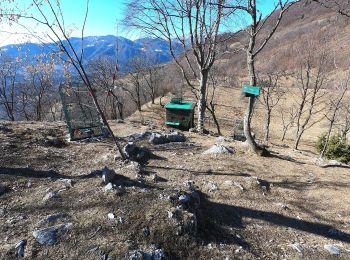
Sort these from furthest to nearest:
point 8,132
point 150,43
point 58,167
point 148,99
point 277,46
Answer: point 277,46, point 148,99, point 150,43, point 8,132, point 58,167

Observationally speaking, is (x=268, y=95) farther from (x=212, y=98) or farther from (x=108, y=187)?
(x=108, y=187)

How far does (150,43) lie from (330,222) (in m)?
9.79

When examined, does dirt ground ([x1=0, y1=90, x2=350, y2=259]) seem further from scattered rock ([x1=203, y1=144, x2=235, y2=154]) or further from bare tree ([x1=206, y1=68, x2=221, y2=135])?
bare tree ([x1=206, y1=68, x2=221, y2=135])

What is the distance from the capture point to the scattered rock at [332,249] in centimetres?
441

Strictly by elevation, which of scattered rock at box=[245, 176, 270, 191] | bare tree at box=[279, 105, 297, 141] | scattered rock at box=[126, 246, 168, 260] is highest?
scattered rock at box=[126, 246, 168, 260]

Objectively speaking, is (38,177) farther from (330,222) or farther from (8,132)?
(330,222)

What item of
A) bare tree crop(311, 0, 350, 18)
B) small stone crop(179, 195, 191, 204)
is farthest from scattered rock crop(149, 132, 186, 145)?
bare tree crop(311, 0, 350, 18)

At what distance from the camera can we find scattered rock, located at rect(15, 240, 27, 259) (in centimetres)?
333

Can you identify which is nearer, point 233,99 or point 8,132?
point 8,132

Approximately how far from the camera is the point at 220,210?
521 cm

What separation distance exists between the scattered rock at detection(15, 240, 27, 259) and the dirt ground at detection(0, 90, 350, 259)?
0.05 meters

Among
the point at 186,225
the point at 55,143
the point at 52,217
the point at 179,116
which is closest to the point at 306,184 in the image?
the point at 186,225

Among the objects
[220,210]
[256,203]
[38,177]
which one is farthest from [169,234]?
[38,177]

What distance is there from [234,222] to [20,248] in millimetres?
3104
